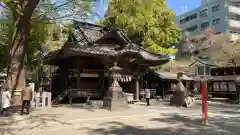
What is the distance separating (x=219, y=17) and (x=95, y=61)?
128ft

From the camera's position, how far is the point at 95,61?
2314 cm

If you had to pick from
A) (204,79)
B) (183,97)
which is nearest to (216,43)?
(183,97)

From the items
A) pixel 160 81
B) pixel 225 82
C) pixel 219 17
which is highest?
pixel 219 17

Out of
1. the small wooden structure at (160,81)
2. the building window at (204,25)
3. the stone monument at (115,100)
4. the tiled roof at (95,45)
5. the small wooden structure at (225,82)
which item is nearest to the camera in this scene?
the stone monument at (115,100)

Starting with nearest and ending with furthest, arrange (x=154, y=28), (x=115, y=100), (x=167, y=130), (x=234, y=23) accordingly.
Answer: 1. (x=167, y=130)
2. (x=115, y=100)
3. (x=154, y=28)
4. (x=234, y=23)

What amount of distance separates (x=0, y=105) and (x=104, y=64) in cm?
1063

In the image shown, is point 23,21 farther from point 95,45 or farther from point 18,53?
point 95,45

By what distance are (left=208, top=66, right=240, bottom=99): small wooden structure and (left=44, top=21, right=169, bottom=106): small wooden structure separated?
8.27 m

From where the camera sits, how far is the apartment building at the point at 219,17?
51.8 meters

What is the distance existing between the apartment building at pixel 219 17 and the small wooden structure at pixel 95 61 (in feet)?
100

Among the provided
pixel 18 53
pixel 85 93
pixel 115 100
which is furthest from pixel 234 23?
pixel 18 53

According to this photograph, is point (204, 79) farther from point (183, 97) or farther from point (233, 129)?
point (183, 97)

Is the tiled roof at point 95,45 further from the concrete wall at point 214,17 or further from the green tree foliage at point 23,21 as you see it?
the concrete wall at point 214,17

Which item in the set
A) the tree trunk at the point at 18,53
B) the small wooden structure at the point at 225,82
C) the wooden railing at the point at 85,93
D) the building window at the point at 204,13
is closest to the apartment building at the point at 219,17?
the building window at the point at 204,13
